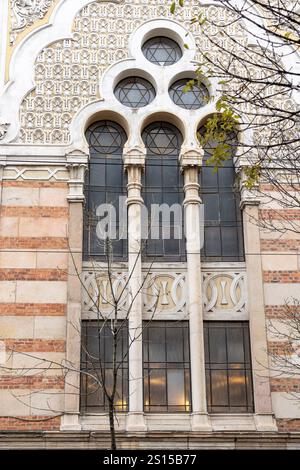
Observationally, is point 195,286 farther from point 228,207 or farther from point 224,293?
point 228,207

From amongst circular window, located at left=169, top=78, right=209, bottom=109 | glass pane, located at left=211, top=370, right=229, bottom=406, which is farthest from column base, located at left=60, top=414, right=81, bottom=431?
circular window, located at left=169, top=78, right=209, bottom=109

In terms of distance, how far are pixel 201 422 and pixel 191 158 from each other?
5823 millimetres

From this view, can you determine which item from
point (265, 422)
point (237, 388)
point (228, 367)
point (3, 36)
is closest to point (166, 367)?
point (228, 367)

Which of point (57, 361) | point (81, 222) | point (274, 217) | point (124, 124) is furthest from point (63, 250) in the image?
point (274, 217)

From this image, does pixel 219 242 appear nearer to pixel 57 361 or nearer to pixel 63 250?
pixel 63 250

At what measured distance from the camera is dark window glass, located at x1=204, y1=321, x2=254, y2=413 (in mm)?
14758

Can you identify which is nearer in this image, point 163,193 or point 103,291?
point 103,291

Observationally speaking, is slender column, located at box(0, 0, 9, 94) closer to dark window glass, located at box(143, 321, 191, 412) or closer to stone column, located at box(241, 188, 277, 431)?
Result: stone column, located at box(241, 188, 277, 431)

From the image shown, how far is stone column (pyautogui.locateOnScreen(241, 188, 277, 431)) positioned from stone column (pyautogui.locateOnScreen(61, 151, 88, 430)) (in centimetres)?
359

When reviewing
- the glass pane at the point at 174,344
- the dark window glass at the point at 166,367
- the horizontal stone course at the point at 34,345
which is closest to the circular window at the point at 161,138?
the dark window glass at the point at 166,367

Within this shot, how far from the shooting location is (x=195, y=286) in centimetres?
1530

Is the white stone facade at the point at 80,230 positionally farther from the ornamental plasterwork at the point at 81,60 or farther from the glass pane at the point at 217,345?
the glass pane at the point at 217,345

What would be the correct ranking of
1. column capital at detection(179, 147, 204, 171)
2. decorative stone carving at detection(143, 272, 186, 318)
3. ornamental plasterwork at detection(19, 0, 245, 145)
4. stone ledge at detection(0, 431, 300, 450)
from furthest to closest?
A: ornamental plasterwork at detection(19, 0, 245, 145) → column capital at detection(179, 147, 204, 171) → decorative stone carving at detection(143, 272, 186, 318) → stone ledge at detection(0, 431, 300, 450)

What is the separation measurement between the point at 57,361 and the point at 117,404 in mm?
1513
